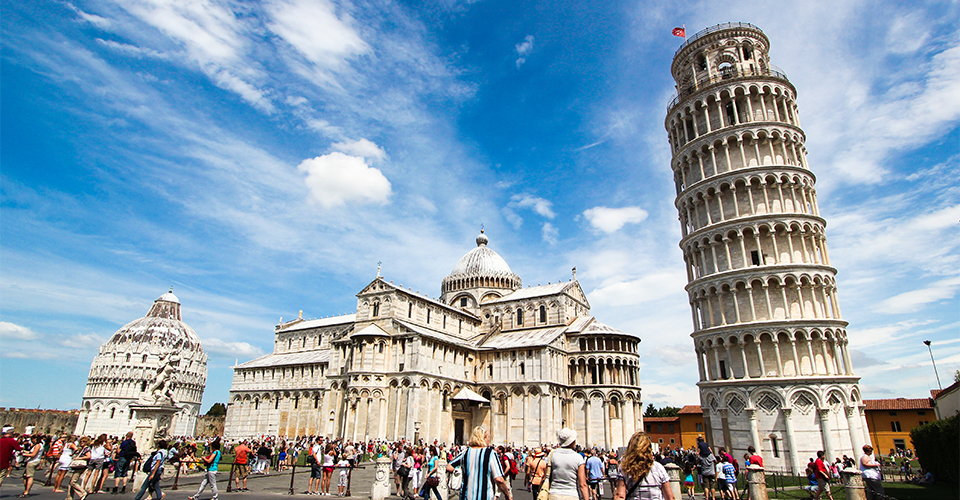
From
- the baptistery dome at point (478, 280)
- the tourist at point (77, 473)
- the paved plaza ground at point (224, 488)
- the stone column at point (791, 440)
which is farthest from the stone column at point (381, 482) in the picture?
the baptistery dome at point (478, 280)

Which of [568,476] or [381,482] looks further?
[381,482]

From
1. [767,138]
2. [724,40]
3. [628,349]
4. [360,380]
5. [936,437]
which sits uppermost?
[724,40]

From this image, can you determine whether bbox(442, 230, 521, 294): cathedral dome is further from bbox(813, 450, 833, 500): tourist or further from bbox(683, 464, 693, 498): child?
bbox(813, 450, 833, 500): tourist

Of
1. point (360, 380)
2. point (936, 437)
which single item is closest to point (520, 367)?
point (360, 380)

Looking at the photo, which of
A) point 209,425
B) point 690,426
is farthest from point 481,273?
point 209,425

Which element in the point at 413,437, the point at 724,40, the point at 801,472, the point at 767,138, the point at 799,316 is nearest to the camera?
the point at 801,472

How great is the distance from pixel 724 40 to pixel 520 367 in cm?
3016

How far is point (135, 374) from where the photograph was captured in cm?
8594

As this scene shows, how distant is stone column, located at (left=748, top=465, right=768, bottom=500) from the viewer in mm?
13922

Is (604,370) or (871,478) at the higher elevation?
(604,370)

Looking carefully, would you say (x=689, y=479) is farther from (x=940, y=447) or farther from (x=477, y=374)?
(x=477, y=374)

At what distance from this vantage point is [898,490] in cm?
1859

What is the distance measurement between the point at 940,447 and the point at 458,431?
33.9m

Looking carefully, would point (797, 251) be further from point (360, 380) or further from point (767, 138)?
point (360, 380)
